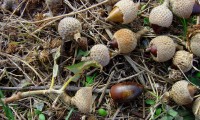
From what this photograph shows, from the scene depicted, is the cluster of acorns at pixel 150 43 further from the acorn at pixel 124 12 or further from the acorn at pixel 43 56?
the acorn at pixel 43 56

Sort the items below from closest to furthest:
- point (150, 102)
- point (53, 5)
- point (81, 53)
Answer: point (150, 102)
point (81, 53)
point (53, 5)

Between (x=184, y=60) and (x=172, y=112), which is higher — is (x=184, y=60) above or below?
above

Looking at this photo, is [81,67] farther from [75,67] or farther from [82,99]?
[82,99]

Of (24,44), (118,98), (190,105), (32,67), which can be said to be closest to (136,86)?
(118,98)

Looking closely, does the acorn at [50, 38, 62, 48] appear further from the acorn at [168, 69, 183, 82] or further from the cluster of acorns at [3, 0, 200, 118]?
the acorn at [168, 69, 183, 82]

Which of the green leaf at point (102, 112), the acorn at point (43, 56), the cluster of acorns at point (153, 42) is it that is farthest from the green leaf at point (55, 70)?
the green leaf at point (102, 112)

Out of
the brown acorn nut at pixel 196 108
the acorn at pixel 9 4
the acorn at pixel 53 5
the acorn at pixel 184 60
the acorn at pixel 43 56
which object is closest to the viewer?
the brown acorn nut at pixel 196 108

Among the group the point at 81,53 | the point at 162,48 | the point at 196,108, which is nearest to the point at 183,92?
the point at 196,108
